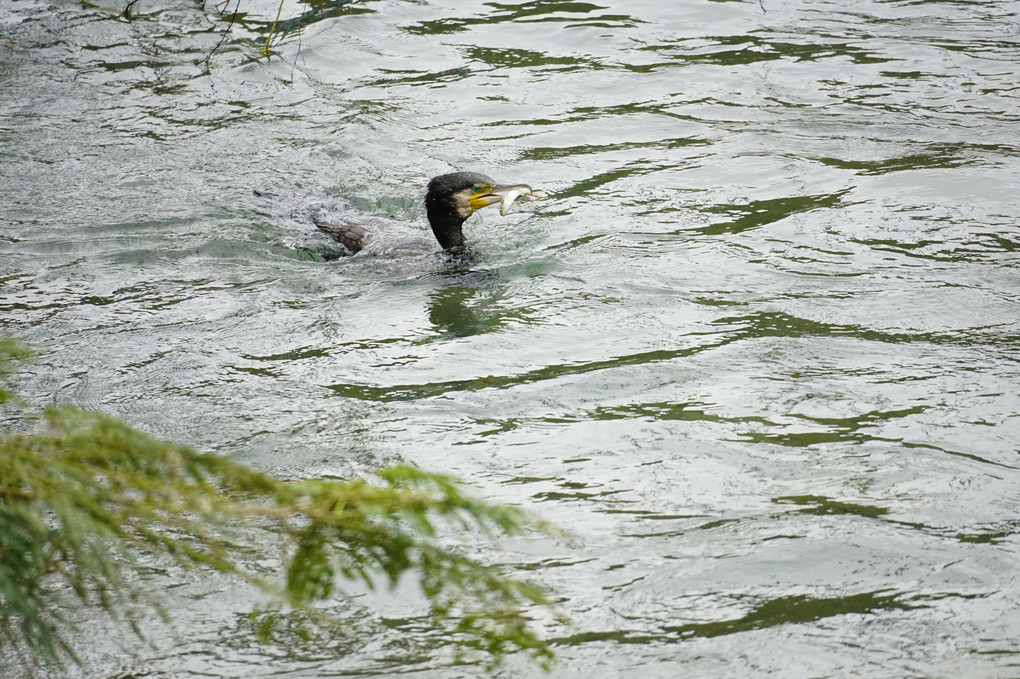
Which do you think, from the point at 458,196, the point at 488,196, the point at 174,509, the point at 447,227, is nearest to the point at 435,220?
the point at 447,227

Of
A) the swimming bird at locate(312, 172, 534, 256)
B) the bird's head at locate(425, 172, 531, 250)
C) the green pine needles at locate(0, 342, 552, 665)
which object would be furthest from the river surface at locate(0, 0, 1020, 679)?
the green pine needles at locate(0, 342, 552, 665)

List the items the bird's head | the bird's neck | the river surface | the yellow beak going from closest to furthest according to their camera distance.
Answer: the river surface → the yellow beak → the bird's head → the bird's neck

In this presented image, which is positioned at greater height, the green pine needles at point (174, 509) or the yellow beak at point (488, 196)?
the green pine needles at point (174, 509)

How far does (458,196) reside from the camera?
26.0ft

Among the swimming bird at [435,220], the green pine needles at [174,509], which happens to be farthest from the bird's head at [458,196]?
the green pine needles at [174,509]

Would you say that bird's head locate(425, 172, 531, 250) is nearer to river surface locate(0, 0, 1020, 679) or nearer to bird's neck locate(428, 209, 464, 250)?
bird's neck locate(428, 209, 464, 250)

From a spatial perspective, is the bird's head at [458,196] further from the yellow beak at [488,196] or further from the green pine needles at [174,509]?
the green pine needles at [174,509]

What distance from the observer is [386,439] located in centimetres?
544

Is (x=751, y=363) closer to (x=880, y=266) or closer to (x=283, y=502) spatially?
(x=880, y=266)

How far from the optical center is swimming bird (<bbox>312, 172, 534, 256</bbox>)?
26.0 feet

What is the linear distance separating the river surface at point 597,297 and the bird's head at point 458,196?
376 millimetres

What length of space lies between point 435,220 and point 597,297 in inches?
63.8

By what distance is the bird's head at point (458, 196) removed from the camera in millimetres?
7918

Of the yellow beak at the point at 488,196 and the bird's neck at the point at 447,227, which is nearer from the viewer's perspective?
the yellow beak at the point at 488,196
